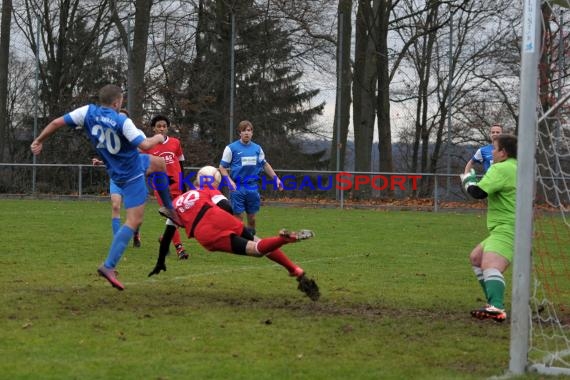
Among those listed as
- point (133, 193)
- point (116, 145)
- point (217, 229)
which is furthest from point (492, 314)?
point (116, 145)

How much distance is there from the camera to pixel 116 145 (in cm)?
798

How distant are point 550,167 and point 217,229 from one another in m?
2.96

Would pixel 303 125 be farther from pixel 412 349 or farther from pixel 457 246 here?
pixel 412 349

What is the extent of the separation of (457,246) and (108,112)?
778 centimetres

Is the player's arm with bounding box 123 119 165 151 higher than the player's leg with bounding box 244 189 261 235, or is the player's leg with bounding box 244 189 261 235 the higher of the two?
the player's arm with bounding box 123 119 165 151

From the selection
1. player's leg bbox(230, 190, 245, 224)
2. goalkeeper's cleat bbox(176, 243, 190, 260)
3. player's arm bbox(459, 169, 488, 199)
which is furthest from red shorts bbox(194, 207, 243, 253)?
player's leg bbox(230, 190, 245, 224)

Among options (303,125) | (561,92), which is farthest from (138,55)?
(561,92)

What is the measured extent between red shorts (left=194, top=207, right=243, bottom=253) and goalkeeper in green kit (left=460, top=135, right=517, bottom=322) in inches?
83.3

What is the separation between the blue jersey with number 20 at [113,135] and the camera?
25.7ft

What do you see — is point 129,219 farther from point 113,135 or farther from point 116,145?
point 113,135

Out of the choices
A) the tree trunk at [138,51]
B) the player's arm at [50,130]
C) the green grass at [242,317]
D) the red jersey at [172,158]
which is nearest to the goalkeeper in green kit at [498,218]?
the green grass at [242,317]

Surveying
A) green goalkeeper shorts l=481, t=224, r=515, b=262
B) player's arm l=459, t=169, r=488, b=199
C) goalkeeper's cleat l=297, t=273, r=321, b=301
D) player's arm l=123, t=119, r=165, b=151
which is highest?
player's arm l=123, t=119, r=165, b=151

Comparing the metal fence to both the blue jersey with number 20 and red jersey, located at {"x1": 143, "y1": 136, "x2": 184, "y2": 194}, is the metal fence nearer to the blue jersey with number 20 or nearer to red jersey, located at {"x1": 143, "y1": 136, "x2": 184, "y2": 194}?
red jersey, located at {"x1": 143, "y1": 136, "x2": 184, "y2": 194}

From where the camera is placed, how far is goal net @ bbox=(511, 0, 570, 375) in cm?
580
